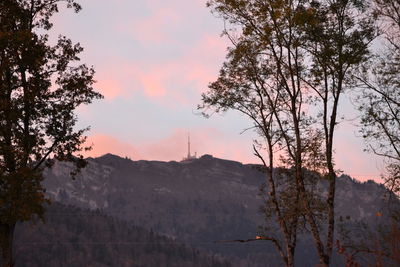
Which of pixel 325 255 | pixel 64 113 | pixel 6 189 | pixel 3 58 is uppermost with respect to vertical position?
pixel 3 58

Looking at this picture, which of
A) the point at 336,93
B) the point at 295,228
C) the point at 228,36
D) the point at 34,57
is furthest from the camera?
the point at 228,36

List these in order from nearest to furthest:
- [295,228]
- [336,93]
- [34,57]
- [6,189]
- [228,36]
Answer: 1. [6,189]
2. [34,57]
3. [336,93]
4. [295,228]
5. [228,36]

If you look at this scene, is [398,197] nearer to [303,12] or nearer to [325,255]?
[325,255]

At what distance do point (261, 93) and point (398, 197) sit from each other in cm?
1138

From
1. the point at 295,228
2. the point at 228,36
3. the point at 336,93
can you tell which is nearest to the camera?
the point at 336,93

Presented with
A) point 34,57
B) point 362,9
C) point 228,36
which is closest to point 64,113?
point 34,57

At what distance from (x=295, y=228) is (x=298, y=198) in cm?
222

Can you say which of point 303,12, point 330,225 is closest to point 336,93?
point 303,12

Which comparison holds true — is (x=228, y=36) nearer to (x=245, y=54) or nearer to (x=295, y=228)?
(x=245, y=54)

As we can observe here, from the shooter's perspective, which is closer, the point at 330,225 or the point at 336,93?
the point at 330,225

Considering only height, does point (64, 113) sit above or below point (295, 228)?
above

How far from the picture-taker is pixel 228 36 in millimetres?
37688

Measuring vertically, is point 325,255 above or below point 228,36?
below

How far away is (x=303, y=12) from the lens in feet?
107
